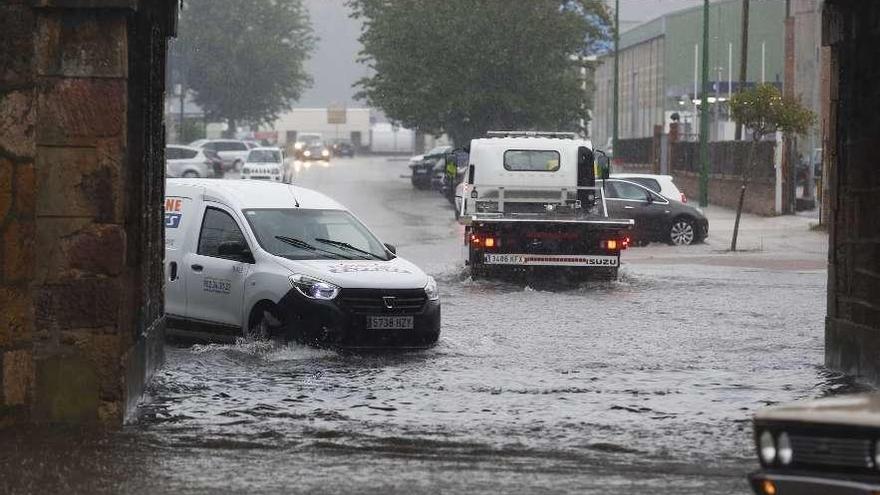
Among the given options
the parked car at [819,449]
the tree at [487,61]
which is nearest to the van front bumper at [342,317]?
the parked car at [819,449]

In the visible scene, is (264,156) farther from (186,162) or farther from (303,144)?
(303,144)

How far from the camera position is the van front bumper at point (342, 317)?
15906 mm

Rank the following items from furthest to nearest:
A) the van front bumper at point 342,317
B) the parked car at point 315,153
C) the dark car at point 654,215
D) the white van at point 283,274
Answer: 1. the parked car at point 315,153
2. the dark car at point 654,215
3. the white van at point 283,274
4. the van front bumper at point 342,317

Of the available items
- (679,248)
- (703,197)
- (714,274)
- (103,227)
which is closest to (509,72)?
(703,197)

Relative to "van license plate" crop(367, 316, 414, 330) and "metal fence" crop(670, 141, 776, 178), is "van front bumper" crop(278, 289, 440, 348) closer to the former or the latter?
Answer: "van license plate" crop(367, 316, 414, 330)

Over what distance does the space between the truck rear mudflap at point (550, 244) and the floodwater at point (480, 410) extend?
266 cm

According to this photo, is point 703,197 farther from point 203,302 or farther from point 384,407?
point 384,407

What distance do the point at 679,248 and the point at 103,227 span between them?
2539 cm

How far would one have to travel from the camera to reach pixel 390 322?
636 inches

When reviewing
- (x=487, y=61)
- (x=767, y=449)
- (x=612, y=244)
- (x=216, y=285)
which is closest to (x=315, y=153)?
(x=487, y=61)

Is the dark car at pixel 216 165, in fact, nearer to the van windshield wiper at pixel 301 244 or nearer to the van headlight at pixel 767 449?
the van windshield wiper at pixel 301 244

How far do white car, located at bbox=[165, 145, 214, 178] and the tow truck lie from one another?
38.4 metres

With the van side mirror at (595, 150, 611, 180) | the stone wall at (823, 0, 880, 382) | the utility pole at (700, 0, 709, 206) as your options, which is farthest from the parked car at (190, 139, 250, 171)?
the stone wall at (823, 0, 880, 382)

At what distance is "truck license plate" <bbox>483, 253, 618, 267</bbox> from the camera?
2562 centimetres
